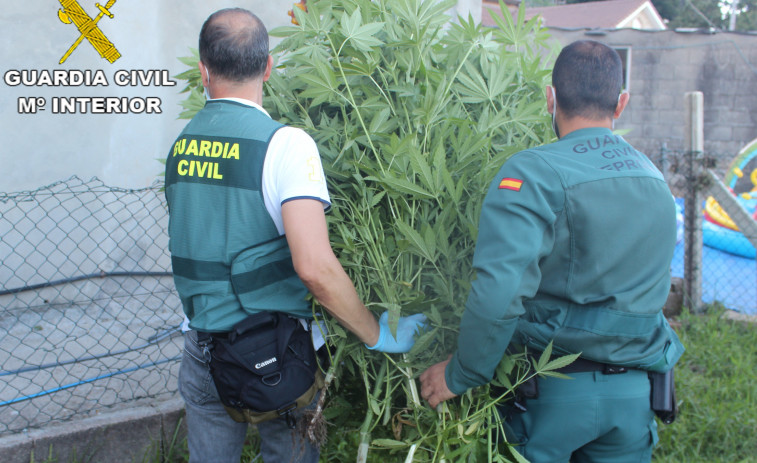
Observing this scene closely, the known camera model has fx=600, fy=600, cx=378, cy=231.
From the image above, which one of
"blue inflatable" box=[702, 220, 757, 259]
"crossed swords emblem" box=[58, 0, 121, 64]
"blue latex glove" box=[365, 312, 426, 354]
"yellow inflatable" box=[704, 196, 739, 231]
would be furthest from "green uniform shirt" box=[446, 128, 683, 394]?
"yellow inflatable" box=[704, 196, 739, 231]

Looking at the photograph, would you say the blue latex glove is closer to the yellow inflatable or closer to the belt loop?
the belt loop

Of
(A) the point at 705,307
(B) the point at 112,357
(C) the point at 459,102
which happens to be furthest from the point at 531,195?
(A) the point at 705,307

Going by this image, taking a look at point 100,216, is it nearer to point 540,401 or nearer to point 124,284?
point 124,284

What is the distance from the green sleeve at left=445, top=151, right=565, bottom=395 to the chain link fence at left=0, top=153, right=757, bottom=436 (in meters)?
1.98

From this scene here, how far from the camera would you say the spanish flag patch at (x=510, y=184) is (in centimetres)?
164

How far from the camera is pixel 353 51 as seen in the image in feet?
6.51

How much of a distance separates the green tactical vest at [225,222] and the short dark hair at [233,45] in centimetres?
10

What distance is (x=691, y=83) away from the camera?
12.6 metres

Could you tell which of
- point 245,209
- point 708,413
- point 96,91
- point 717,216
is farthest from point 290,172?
point 717,216

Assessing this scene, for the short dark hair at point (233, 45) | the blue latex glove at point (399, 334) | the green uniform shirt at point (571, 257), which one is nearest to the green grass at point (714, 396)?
the green uniform shirt at point (571, 257)

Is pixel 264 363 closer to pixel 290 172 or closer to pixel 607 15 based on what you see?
pixel 290 172

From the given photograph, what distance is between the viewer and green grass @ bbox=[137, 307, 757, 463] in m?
2.86

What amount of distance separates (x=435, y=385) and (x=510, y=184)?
2.14ft

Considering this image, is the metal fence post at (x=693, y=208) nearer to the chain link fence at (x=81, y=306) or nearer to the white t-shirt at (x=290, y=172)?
the chain link fence at (x=81, y=306)
